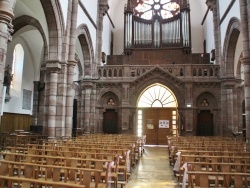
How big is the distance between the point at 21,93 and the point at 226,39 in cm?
1236

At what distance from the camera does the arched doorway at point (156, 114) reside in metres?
16.2

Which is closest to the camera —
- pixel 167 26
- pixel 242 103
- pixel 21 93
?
pixel 21 93

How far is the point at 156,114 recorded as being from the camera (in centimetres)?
1639

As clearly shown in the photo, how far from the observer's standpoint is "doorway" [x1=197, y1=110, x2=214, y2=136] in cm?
1573

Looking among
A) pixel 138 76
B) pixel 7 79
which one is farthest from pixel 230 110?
pixel 7 79

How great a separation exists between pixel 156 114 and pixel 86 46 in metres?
6.29

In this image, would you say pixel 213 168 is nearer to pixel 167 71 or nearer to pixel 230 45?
pixel 230 45

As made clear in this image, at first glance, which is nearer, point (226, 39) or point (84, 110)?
point (226, 39)

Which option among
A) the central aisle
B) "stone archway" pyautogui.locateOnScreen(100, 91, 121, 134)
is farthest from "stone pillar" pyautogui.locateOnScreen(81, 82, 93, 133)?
the central aisle

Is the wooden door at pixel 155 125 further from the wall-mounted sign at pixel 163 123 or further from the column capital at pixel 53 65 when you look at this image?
the column capital at pixel 53 65

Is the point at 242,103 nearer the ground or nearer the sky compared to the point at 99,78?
nearer the ground

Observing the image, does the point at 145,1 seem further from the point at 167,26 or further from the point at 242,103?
the point at 242,103

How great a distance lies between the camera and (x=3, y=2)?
18.9ft

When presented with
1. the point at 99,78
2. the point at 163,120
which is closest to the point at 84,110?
the point at 99,78
